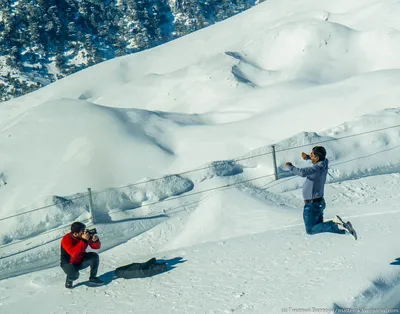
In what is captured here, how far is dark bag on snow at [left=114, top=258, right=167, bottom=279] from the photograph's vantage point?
7.18 metres

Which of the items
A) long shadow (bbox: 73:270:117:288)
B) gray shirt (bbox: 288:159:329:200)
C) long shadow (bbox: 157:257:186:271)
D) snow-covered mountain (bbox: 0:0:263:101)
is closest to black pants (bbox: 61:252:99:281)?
long shadow (bbox: 73:270:117:288)

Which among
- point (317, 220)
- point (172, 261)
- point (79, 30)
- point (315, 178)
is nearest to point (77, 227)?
point (172, 261)

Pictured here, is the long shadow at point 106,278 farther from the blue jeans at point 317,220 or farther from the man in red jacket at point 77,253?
the blue jeans at point 317,220

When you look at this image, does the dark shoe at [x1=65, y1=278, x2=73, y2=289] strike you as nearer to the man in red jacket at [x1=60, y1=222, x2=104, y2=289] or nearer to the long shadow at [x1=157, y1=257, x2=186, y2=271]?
the man in red jacket at [x1=60, y1=222, x2=104, y2=289]

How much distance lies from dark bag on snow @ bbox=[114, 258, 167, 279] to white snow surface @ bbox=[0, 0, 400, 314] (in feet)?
0.33

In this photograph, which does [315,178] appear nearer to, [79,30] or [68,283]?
[68,283]

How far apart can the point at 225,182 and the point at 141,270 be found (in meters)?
5.15

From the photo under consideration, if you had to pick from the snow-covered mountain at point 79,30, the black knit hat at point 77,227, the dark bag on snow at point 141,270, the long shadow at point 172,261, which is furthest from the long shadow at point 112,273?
the snow-covered mountain at point 79,30

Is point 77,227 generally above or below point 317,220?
above

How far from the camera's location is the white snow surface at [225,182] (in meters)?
6.75

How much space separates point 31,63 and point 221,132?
87465mm

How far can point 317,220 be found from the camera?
7910 mm

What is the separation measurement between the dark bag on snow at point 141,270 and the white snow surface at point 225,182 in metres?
0.10

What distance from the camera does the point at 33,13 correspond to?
10869cm
